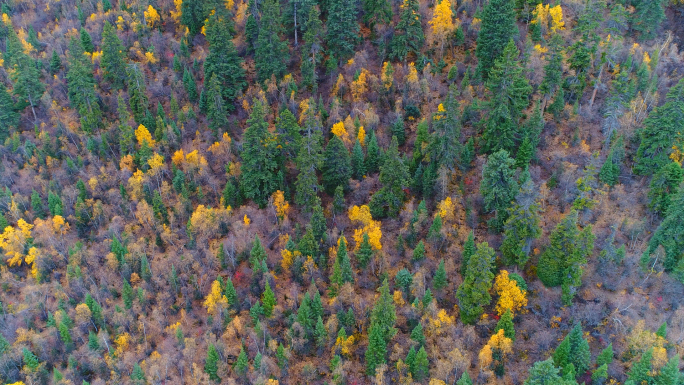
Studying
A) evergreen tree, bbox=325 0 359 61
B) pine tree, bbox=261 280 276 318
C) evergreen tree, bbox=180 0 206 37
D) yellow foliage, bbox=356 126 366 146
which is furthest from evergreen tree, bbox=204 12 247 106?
pine tree, bbox=261 280 276 318

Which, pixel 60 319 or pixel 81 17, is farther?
pixel 81 17

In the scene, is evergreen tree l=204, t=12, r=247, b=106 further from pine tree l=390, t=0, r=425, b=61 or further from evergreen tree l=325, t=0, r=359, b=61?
pine tree l=390, t=0, r=425, b=61

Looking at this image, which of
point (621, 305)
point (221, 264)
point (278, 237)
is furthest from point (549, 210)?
point (221, 264)

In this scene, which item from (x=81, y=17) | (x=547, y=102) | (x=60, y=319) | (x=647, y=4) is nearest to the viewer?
(x=60, y=319)

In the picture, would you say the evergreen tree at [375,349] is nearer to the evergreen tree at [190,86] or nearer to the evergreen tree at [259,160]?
the evergreen tree at [259,160]

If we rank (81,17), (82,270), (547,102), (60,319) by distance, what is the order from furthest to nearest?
(81,17)
(547,102)
(82,270)
(60,319)

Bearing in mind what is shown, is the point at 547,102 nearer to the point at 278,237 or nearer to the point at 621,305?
the point at 621,305
